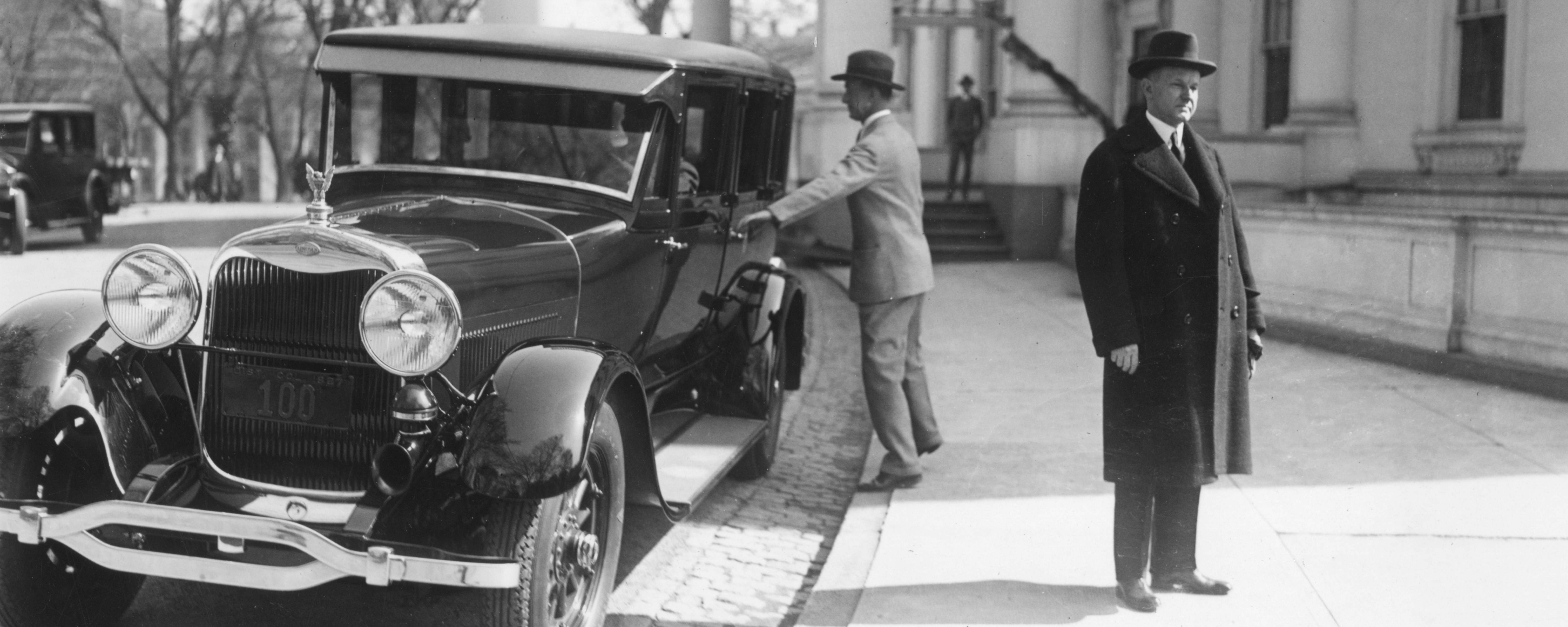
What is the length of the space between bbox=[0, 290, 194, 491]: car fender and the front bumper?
1.13ft

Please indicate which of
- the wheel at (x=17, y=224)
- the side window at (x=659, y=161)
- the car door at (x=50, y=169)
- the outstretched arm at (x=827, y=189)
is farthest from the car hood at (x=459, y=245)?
the car door at (x=50, y=169)

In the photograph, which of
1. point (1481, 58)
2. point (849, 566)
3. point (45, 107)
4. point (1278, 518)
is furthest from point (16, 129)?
point (1278, 518)

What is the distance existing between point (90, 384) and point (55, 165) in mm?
16900

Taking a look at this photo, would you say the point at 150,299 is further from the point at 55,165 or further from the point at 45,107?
the point at 55,165

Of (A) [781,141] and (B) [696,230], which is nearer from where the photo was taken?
(B) [696,230]

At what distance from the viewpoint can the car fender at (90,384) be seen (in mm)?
3826

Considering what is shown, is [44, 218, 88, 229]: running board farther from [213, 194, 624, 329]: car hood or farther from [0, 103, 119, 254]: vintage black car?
[213, 194, 624, 329]: car hood

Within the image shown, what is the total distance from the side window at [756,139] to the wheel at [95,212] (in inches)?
615

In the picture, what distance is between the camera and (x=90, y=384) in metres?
3.88

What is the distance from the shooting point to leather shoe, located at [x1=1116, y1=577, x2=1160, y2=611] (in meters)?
4.32

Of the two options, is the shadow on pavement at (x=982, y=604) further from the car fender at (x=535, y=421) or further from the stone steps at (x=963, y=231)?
the stone steps at (x=963, y=231)

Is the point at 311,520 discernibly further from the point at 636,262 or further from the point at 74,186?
the point at 74,186

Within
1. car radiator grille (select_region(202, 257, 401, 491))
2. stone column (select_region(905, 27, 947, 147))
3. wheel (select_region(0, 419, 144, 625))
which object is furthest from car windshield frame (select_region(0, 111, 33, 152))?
stone column (select_region(905, 27, 947, 147))

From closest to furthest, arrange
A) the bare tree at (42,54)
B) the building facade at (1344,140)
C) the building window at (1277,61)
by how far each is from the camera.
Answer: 1. the building facade at (1344,140)
2. the bare tree at (42,54)
3. the building window at (1277,61)
